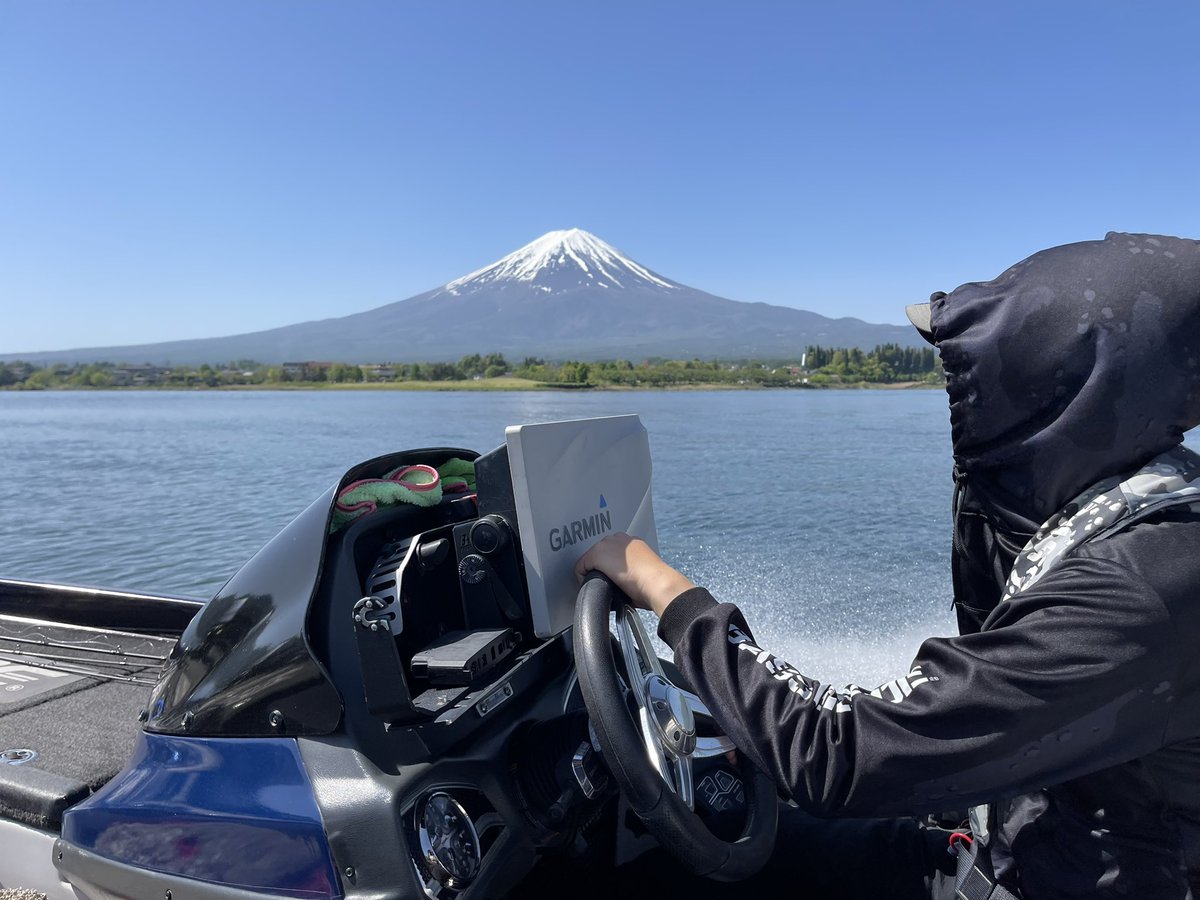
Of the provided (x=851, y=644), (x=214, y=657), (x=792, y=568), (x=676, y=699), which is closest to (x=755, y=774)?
(x=676, y=699)

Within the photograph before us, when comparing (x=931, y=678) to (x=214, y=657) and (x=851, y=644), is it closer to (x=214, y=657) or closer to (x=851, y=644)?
(x=214, y=657)

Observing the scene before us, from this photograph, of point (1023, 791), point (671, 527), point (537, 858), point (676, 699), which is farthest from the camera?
point (671, 527)

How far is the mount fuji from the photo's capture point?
155 m

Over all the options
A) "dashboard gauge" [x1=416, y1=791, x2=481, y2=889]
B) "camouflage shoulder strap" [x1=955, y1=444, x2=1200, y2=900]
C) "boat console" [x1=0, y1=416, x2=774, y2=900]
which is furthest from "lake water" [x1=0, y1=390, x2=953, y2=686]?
"camouflage shoulder strap" [x1=955, y1=444, x2=1200, y2=900]

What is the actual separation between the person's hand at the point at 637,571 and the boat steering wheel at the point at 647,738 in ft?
0.08

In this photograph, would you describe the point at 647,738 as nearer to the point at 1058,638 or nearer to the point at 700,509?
the point at 1058,638

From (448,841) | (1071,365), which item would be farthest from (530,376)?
(1071,365)

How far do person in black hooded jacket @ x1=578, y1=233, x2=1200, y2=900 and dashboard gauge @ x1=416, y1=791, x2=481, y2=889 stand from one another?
1.76 ft

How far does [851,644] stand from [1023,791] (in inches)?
201

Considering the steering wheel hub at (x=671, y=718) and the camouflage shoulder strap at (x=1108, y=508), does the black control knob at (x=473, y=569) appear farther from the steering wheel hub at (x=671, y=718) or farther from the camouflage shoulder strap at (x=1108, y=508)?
the camouflage shoulder strap at (x=1108, y=508)

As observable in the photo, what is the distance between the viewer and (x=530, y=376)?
54.3 m

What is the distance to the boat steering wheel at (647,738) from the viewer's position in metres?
1.22

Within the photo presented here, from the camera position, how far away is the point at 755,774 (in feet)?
5.55

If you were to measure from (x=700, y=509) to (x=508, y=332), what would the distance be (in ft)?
570
